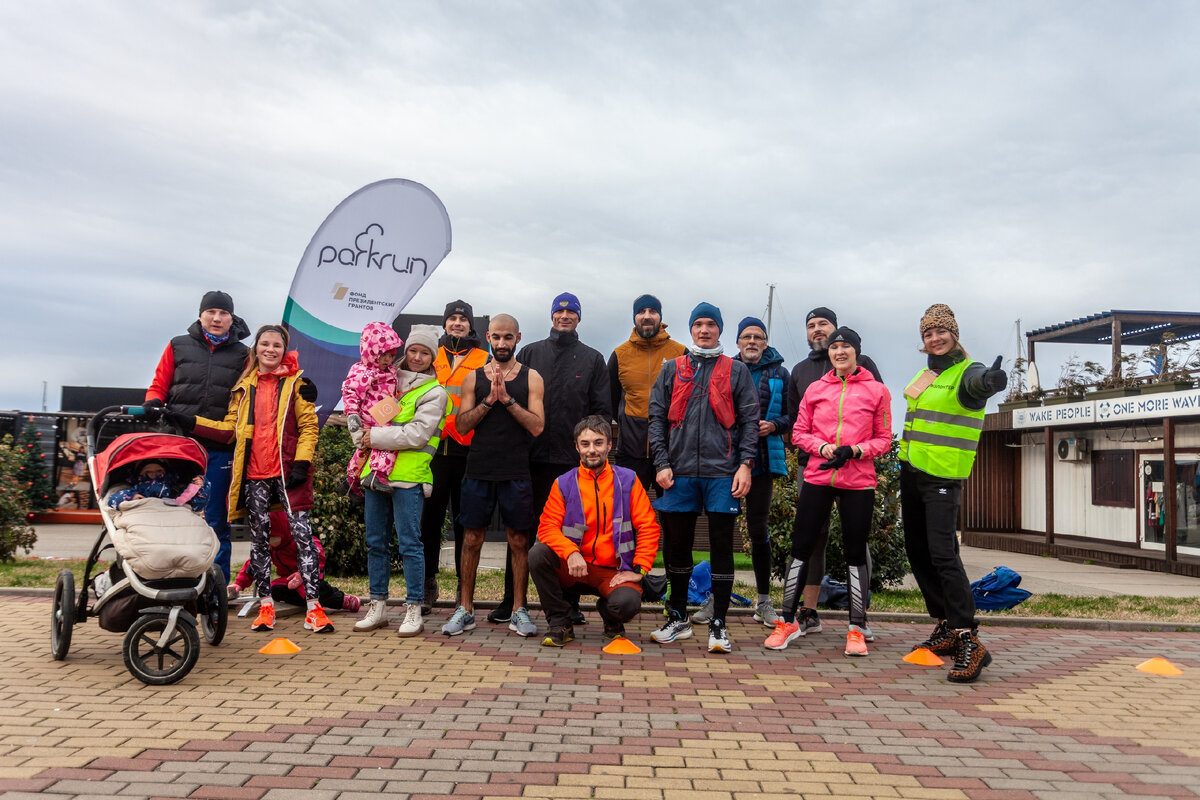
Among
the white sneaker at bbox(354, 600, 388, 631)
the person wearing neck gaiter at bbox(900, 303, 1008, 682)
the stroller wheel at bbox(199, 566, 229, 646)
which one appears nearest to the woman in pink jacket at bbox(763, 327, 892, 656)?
the person wearing neck gaiter at bbox(900, 303, 1008, 682)

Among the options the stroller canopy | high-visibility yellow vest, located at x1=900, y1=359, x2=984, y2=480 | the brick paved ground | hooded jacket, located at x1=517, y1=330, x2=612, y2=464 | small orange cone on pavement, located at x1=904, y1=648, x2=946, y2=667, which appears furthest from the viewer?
hooded jacket, located at x1=517, y1=330, x2=612, y2=464

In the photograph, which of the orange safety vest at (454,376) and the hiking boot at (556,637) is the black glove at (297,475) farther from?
the hiking boot at (556,637)

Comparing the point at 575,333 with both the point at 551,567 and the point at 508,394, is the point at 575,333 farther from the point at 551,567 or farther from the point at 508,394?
the point at 551,567

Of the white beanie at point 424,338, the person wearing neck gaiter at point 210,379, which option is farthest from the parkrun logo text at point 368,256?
the white beanie at point 424,338

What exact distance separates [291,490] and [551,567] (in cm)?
A: 186

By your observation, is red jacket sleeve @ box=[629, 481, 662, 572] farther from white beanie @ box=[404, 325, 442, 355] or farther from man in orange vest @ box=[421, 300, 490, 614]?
white beanie @ box=[404, 325, 442, 355]

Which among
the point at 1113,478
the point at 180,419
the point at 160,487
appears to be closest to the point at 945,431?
the point at 160,487

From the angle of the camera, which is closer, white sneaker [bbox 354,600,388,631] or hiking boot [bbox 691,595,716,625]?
white sneaker [bbox 354,600,388,631]

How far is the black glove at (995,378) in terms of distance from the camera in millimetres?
5121

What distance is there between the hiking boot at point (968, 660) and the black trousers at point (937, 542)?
9 centimetres

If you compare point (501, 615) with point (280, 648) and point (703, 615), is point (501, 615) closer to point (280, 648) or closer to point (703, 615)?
point (703, 615)

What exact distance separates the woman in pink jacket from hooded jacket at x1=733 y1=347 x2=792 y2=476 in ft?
1.27

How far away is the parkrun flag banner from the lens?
10.1 metres

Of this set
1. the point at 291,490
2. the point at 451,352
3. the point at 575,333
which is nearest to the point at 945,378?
the point at 575,333
